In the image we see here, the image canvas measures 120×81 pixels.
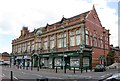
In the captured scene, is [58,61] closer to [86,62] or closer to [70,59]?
[70,59]

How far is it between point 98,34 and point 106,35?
5977 millimetres

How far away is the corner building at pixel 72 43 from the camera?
141ft

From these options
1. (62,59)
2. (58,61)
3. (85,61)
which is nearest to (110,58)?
(85,61)

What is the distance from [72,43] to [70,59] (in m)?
3.67

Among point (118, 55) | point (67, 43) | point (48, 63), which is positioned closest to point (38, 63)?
point (48, 63)

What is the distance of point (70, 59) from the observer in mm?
44906

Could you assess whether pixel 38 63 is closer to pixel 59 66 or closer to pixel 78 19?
pixel 59 66

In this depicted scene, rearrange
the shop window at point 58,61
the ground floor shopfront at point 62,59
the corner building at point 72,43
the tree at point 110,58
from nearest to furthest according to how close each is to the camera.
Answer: the ground floor shopfront at point 62,59 → the corner building at point 72,43 → the shop window at point 58,61 → the tree at point 110,58

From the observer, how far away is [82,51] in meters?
41.2

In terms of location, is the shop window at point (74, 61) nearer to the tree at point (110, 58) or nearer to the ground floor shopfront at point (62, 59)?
the ground floor shopfront at point (62, 59)

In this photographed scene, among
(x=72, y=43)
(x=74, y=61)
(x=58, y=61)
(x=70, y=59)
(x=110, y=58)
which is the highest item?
(x=72, y=43)

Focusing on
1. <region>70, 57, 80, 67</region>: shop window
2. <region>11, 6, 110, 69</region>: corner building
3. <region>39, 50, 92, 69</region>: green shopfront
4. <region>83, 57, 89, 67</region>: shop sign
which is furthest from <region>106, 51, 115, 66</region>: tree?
<region>70, 57, 80, 67</region>: shop window

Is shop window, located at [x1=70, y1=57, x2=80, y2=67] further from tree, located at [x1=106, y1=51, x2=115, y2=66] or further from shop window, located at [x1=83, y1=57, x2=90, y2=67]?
tree, located at [x1=106, y1=51, x2=115, y2=66]

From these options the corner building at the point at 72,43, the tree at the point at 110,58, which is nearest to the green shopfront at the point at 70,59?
the corner building at the point at 72,43
